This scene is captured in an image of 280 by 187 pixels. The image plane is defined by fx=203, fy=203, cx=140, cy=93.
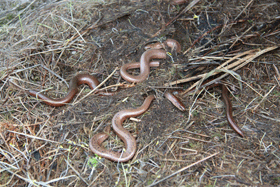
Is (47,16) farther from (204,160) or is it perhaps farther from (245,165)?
(245,165)

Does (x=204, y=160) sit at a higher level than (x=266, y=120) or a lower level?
higher

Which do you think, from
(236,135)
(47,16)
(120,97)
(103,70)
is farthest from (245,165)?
(47,16)

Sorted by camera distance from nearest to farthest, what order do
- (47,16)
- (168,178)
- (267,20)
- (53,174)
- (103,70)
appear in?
(168,178) → (53,174) → (267,20) → (103,70) → (47,16)

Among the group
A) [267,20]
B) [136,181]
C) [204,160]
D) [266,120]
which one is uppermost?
[267,20]

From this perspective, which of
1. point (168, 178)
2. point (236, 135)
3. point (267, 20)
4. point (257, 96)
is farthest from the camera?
point (267, 20)

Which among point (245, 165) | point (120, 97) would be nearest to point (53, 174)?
point (120, 97)

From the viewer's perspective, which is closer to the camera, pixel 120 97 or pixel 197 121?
pixel 197 121
